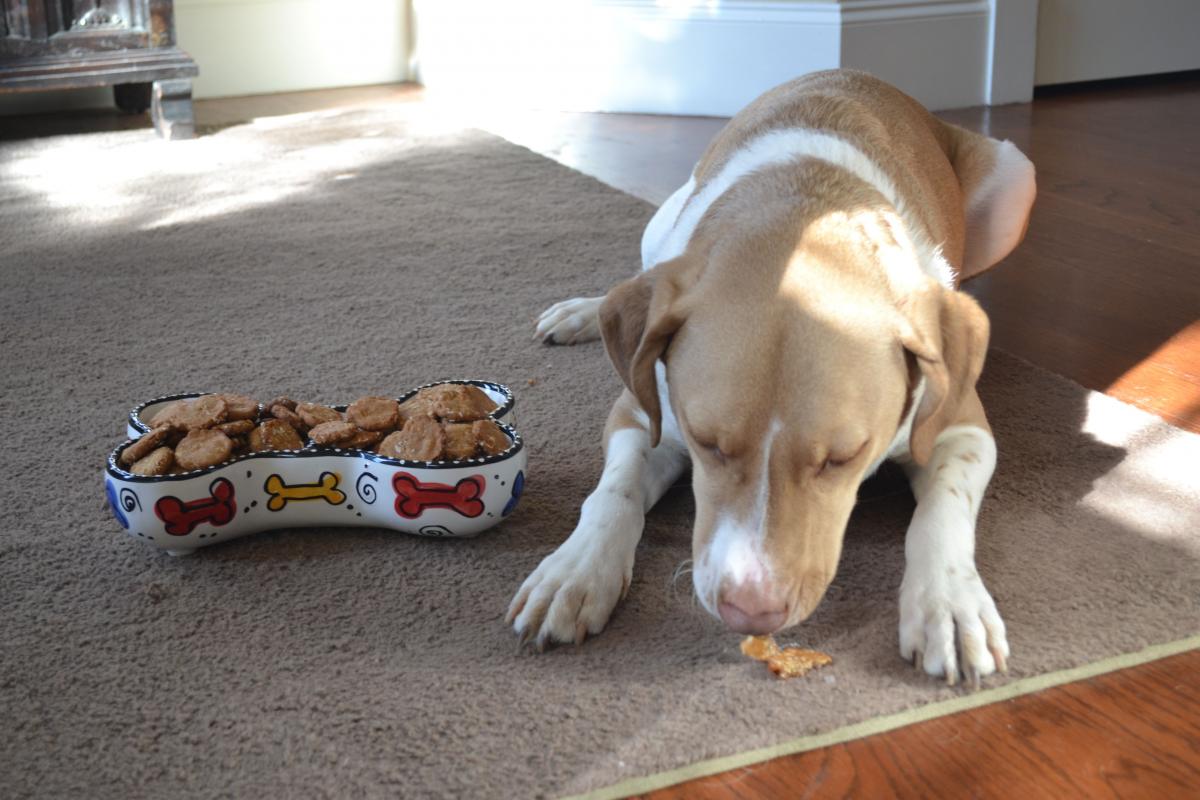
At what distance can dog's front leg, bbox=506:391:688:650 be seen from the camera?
1553 mm

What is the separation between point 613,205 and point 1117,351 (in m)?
1.51

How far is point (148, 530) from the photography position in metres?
1.69

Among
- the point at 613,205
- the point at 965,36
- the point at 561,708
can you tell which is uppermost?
the point at 965,36

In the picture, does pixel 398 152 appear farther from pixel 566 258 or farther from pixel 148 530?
pixel 148 530

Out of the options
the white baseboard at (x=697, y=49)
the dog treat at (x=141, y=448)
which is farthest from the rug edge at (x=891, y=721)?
the white baseboard at (x=697, y=49)

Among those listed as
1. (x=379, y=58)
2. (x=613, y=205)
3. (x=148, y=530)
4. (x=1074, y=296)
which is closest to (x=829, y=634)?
(x=148, y=530)

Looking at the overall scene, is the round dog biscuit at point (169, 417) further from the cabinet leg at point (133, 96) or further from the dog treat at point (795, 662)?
the cabinet leg at point (133, 96)

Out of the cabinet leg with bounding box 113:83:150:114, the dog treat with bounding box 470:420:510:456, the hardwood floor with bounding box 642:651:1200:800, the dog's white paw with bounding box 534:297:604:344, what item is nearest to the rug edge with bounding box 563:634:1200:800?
the hardwood floor with bounding box 642:651:1200:800

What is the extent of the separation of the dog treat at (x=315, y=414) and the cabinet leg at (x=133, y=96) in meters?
3.67

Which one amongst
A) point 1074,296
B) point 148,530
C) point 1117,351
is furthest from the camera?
point 1074,296

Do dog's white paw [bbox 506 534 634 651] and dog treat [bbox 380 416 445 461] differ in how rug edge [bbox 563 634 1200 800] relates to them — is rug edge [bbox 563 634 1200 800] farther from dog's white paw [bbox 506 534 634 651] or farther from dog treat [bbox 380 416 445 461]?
dog treat [bbox 380 416 445 461]

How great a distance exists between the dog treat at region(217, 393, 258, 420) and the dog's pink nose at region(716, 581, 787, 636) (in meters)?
0.78

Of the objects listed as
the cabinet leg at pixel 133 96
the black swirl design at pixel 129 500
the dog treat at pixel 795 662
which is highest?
the cabinet leg at pixel 133 96

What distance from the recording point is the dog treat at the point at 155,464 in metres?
1.68
